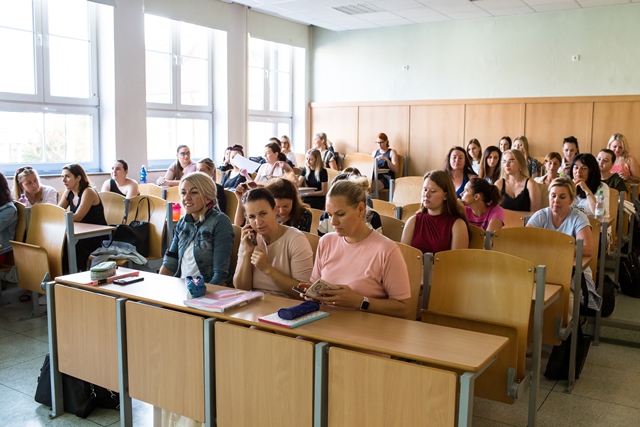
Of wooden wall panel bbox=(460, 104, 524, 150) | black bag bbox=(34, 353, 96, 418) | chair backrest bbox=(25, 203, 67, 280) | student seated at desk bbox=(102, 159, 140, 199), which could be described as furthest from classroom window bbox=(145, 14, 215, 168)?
black bag bbox=(34, 353, 96, 418)

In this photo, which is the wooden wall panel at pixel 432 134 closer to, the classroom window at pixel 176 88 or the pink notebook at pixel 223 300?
the classroom window at pixel 176 88

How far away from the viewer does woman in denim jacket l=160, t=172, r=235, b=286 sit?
3.31 metres

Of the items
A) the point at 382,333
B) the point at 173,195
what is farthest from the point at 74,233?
the point at 382,333

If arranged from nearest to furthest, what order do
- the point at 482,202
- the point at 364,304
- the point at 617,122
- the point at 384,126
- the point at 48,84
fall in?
the point at 364,304 → the point at 482,202 → the point at 48,84 → the point at 617,122 → the point at 384,126

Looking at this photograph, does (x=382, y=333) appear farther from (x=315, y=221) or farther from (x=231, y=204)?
(x=231, y=204)

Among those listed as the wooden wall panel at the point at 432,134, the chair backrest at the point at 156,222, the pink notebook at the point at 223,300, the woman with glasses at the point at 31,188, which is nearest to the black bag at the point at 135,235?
the chair backrest at the point at 156,222

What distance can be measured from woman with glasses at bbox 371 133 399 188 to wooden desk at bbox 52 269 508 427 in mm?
7388

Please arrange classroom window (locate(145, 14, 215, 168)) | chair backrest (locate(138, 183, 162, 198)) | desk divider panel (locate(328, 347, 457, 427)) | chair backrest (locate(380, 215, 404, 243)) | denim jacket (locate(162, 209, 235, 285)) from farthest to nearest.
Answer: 1. classroom window (locate(145, 14, 215, 168))
2. chair backrest (locate(138, 183, 162, 198))
3. chair backrest (locate(380, 215, 404, 243))
4. denim jacket (locate(162, 209, 235, 285))
5. desk divider panel (locate(328, 347, 457, 427))

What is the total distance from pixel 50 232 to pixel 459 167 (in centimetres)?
371

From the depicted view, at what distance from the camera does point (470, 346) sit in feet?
6.98

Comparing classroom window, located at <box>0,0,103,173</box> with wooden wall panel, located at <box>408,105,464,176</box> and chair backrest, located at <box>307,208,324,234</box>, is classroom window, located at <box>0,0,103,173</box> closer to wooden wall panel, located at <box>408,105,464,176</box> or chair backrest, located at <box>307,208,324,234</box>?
chair backrest, located at <box>307,208,324,234</box>

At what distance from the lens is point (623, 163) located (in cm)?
758

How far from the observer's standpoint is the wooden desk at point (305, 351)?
80.2 inches

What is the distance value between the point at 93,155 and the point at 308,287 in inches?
247
